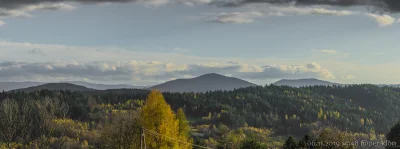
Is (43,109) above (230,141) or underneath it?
above

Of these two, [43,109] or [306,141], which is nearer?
[306,141]

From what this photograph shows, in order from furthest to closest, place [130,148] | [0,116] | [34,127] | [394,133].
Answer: [34,127], [0,116], [394,133], [130,148]

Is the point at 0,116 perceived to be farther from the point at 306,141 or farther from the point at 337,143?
the point at 337,143

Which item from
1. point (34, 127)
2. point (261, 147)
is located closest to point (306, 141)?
point (261, 147)

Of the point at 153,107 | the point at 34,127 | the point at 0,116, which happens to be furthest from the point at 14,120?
the point at 34,127

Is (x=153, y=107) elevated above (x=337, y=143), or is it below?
above

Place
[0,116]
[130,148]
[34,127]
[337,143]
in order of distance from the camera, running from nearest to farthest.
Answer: [337,143] < [130,148] < [0,116] < [34,127]

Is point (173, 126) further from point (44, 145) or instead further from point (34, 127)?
point (34, 127)

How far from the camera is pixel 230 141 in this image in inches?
5010

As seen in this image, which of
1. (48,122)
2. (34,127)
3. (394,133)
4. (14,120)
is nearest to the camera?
(394,133)

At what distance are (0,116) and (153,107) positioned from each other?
61484 millimetres

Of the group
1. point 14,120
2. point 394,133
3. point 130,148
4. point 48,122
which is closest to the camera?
point 130,148

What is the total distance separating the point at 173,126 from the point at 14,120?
53.2 metres

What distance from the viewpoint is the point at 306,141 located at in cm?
9400
